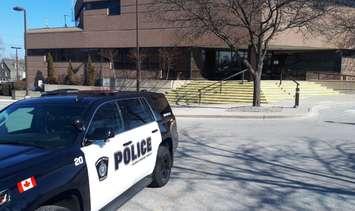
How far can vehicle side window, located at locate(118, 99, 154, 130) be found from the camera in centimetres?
661

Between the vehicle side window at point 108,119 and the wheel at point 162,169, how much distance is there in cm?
142

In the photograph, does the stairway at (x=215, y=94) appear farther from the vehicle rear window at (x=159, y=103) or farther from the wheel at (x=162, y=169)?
the wheel at (x=162, y=169)

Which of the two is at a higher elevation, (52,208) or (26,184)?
(26,184)

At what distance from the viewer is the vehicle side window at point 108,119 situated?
18.8 ft

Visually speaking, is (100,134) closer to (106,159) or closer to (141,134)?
(106,159)

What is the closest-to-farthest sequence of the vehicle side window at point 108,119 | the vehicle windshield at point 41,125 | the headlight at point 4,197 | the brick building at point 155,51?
the headlight at point 4,197, the vehicle windshield at point 41,125, the vehicle side window at point 108,119, the brick building at point 155,51

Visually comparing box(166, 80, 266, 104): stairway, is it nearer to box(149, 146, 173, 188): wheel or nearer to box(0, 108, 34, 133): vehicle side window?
box(149, 146, 173, 188): wheel

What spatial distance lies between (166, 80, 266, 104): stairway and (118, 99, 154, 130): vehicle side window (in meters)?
23.9

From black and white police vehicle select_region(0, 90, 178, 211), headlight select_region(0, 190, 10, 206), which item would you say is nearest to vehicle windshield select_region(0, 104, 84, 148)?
black and white police vehicle select_region(0, 90, 178, 211)

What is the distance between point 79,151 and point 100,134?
0.39m

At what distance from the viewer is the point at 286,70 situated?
1959 inches

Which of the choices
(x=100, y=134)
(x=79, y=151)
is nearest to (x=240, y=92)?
(x=100, y=134)

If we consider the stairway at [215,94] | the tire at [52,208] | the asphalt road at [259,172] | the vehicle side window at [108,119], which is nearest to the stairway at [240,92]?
the stairway at [215,94]

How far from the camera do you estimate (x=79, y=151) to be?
16.6ft
